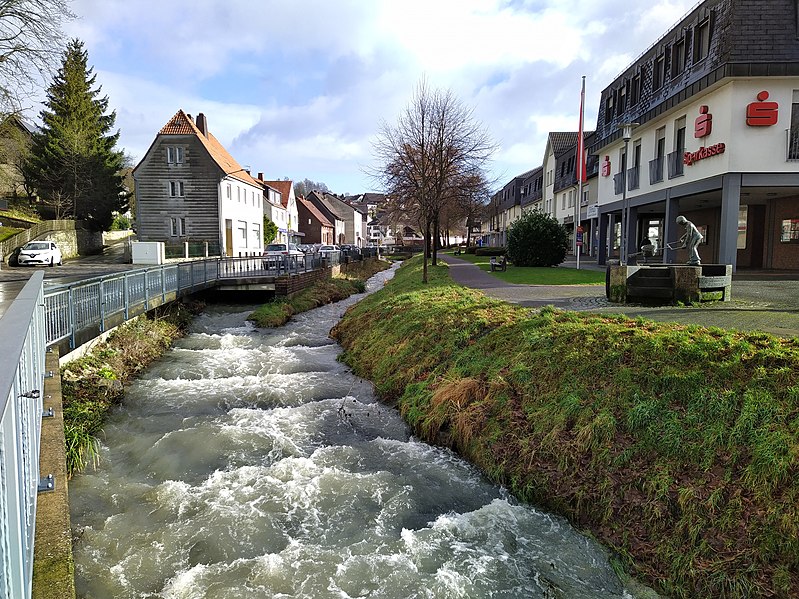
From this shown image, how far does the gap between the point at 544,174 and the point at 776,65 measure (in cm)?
4045

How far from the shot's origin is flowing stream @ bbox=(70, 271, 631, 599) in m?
4.74

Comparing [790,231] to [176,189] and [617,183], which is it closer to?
[617,183]

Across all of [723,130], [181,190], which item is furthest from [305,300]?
[181,190]

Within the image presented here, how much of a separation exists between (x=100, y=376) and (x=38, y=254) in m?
26.3

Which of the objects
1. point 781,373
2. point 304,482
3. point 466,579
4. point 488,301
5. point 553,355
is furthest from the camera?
point 488,301

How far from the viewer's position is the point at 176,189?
140ft

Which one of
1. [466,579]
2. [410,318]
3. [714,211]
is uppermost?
[714,211]

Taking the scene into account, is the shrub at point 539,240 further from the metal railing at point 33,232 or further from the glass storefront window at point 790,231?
the metal railing at point 33,232

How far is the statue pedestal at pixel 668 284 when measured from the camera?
1122cm

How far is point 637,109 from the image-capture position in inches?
1009

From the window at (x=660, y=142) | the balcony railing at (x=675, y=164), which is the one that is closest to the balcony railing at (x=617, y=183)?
the window at (x=660, y=142)

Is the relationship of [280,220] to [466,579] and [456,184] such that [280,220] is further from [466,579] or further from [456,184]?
[466,579]

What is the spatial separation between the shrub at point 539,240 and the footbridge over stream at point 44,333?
11.1 m

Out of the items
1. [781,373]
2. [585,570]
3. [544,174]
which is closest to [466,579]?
[585,570]
